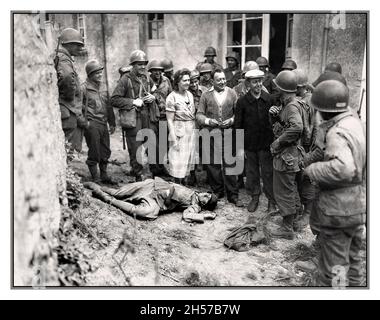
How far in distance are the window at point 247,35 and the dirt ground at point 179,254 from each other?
516cm

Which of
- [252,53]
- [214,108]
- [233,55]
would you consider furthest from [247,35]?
[214,108]

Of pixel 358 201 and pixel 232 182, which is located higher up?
pixel 358 201

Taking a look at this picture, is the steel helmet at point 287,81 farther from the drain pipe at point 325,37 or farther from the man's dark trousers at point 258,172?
the drain pipe at point 325,37

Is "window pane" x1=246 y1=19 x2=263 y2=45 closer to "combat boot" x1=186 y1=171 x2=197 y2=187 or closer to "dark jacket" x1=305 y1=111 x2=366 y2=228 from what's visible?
"combat boot" x1=186 y1=171 x2=197 y2=187

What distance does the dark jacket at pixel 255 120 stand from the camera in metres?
5.41

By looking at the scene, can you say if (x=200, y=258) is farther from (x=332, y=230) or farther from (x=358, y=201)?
(x=358, y=201)

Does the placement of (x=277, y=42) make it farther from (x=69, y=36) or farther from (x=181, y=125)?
(x=69, y=36)

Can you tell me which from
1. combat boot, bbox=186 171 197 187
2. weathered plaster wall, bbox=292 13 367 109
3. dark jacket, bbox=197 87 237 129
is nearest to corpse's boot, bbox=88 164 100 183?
combat boot, bbox=186 171 197 187

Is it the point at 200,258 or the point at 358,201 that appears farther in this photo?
the point at 200,258

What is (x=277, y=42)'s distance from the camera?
375 inches
